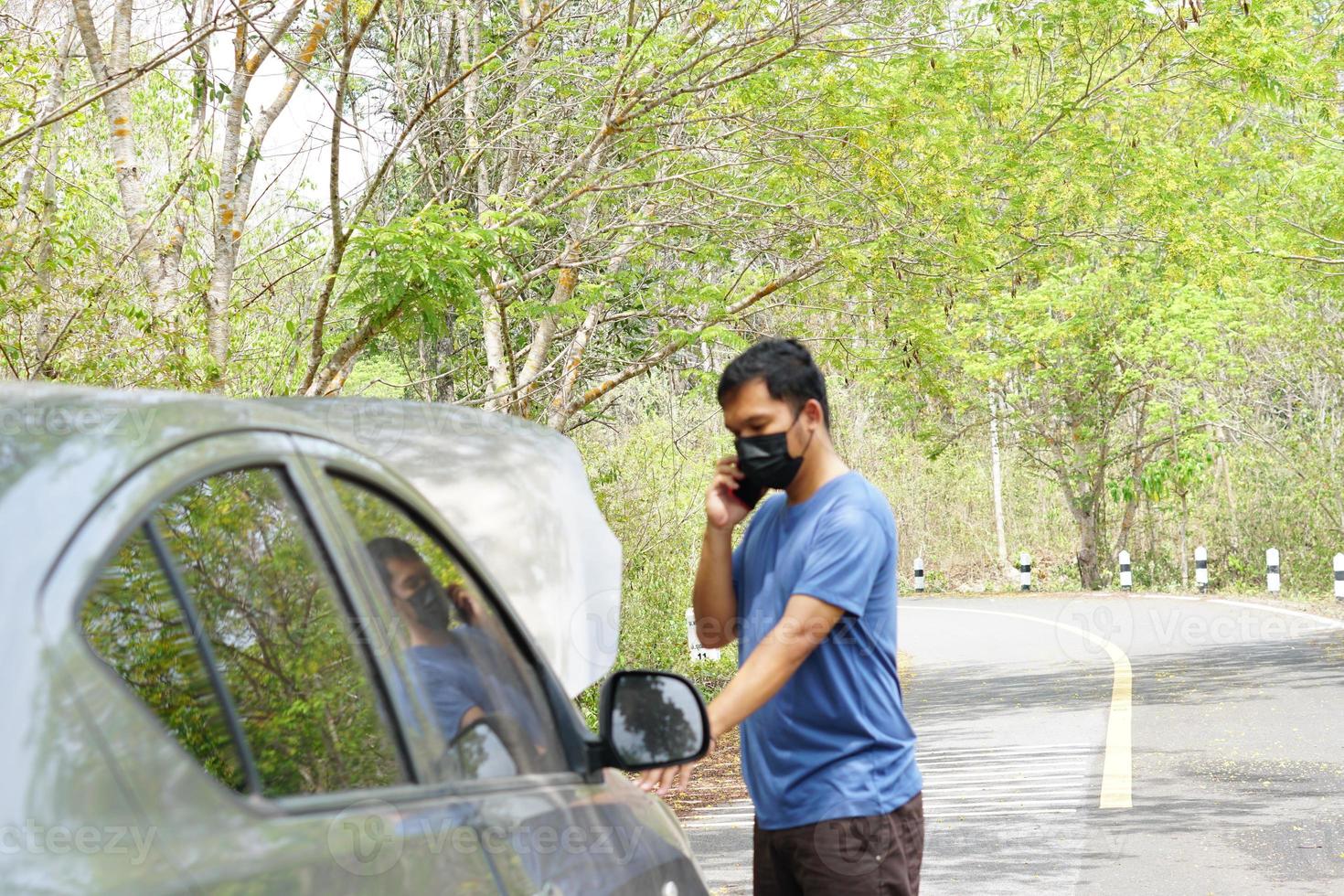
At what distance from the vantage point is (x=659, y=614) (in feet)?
55.4

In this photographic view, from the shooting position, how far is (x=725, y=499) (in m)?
4.11

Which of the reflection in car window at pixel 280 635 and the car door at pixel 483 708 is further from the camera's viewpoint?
the car door at pixel 483 708

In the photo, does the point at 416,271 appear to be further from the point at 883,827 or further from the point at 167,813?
the point at 167,813

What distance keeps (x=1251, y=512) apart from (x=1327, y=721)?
23.0m

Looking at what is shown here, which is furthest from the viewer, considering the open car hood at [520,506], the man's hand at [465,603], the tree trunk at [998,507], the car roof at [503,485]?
the tree trunk at [998,507]

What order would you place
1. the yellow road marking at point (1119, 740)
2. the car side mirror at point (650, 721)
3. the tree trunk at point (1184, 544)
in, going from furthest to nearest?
the tree trunk at point (1184, 544) → the yellow road marking at point (1119, 740) → the car side mirror at point (650, 721)

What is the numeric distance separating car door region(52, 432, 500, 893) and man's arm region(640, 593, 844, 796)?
1.34 m

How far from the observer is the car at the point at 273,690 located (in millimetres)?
1484

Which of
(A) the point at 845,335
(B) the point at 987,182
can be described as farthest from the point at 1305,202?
(A) the point at 845,335

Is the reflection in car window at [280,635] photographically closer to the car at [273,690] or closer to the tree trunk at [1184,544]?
the car at [273,690]

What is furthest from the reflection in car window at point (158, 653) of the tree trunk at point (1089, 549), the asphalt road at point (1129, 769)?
the tree trunk at point (1089, 549)

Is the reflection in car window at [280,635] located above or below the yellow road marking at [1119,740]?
above

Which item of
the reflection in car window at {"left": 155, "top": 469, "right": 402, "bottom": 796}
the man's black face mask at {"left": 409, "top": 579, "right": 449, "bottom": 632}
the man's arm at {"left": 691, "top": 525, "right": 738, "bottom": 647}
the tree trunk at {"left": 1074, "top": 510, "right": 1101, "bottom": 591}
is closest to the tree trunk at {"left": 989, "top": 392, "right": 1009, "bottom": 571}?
the tree trunk at {"left": 1074, "top": 510, "right": 1101, "bottom": 591}

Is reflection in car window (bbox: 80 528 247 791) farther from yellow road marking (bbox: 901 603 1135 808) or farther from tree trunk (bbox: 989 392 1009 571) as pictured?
tree trunk (bbox: 989 392 1009 571)
